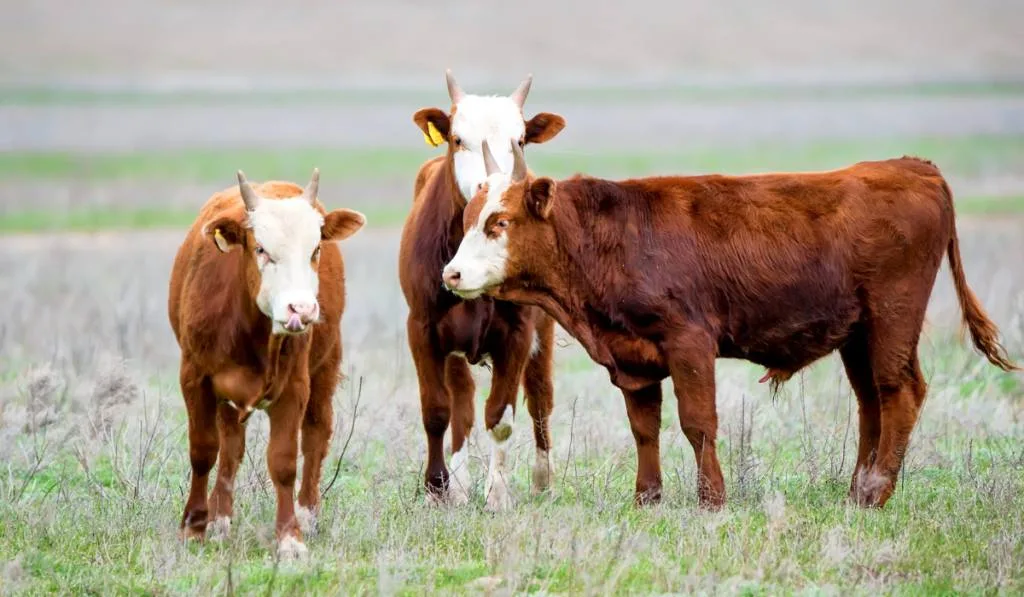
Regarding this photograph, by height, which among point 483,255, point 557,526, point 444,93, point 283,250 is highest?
point 444,93

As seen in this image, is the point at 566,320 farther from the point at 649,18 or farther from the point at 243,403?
the point at 649,18

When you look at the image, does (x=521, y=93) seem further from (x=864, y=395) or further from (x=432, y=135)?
(x=864, y=395)

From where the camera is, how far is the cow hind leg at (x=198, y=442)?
8.50 metres

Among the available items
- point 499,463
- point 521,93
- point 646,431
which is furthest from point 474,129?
point 646,431

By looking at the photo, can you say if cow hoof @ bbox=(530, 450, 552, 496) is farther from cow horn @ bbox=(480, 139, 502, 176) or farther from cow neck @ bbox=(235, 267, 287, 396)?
cow neck @ bbox=(235, 267, 287, 396)

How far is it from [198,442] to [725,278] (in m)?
3.06

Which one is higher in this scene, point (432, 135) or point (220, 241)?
point (432, 135)

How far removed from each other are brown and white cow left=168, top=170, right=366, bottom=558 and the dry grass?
0.23 m

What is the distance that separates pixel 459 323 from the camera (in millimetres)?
9969

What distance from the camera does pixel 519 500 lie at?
9.70 metres

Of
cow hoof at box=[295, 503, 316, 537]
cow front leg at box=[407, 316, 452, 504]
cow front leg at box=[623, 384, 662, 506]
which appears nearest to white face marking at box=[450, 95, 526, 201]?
cow front leg at box=[407, 316, 452, 504]

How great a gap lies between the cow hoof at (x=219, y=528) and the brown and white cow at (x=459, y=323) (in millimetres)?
1514

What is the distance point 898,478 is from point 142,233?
747 inches

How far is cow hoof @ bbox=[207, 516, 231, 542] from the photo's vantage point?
27.8 ft
